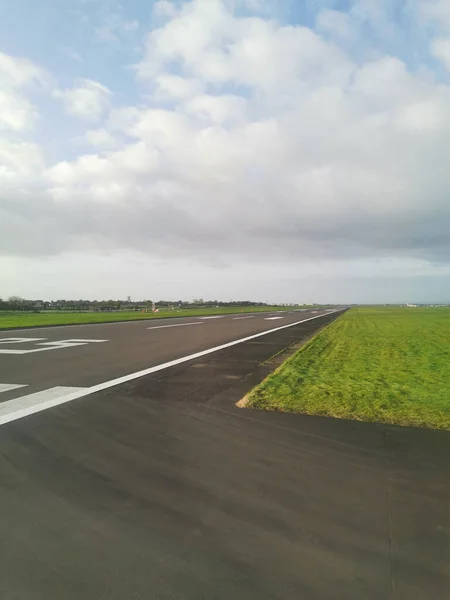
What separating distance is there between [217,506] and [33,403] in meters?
4.63

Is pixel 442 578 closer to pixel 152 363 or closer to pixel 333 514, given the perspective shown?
pixel 333 514

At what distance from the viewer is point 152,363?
11156 millimetres

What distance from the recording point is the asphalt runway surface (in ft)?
7.96

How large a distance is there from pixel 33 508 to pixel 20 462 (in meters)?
1.09

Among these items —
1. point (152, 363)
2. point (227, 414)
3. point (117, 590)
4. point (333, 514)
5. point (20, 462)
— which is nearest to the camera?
point (117, 590)

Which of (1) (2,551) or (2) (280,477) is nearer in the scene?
(1) (2,551)

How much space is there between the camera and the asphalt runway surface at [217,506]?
7.96 feet

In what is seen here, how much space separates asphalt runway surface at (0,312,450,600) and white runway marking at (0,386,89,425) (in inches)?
10.7

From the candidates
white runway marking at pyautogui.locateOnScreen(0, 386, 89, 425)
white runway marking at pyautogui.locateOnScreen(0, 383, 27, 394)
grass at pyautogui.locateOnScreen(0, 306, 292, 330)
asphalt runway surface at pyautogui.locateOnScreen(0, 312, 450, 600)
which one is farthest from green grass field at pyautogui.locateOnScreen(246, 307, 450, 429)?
grass at pyautogui.locateOnScreen(0, 306, 292, 330)

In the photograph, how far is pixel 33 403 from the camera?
659cm

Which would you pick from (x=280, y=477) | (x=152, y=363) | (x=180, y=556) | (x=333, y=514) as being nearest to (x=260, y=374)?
(x=152, y=363)

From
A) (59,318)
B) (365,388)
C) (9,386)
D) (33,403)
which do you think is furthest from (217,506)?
(59,318)

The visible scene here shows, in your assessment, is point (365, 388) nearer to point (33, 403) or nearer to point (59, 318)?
point (33, 403)

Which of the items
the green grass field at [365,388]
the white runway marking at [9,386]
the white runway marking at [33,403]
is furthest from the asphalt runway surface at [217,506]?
the white runway marking at [9,386]
